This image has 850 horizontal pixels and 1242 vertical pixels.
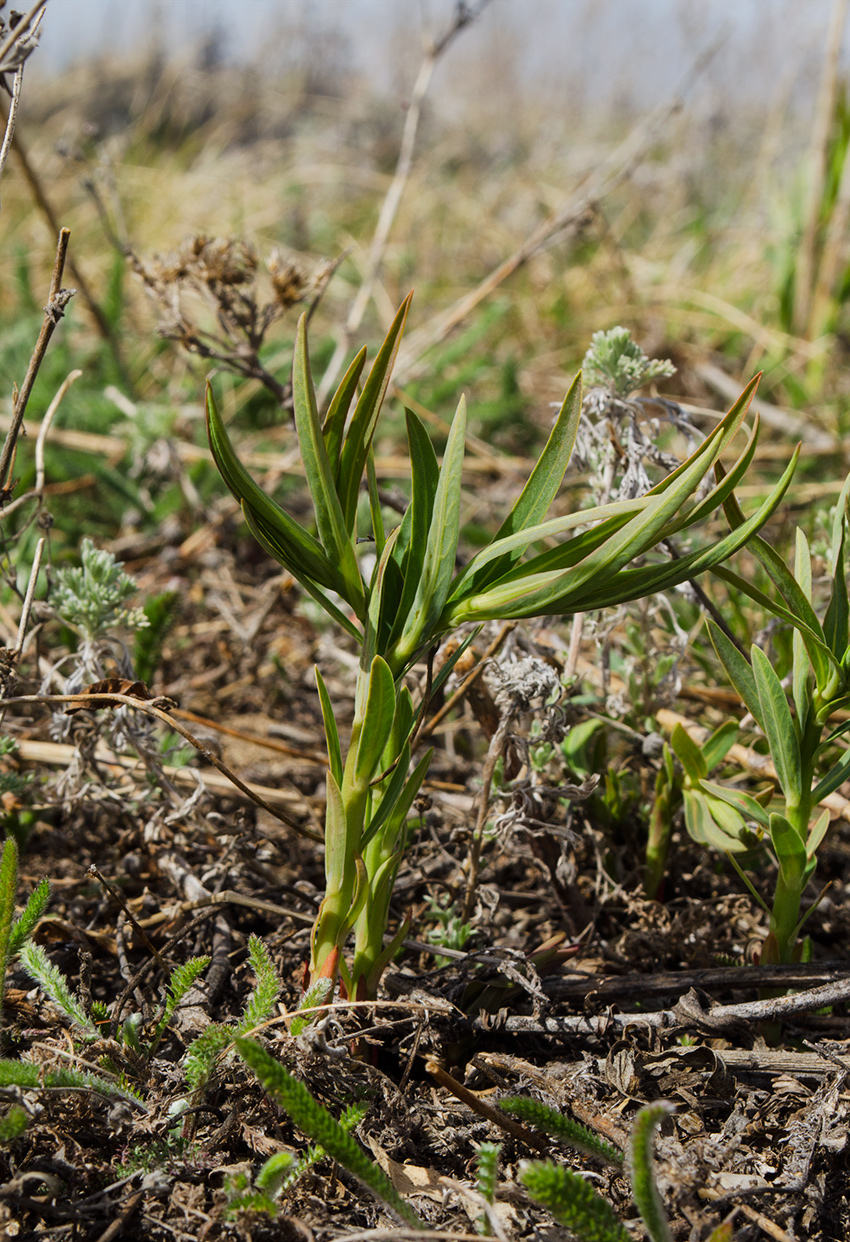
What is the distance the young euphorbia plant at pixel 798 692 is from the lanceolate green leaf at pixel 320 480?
455 millimetres

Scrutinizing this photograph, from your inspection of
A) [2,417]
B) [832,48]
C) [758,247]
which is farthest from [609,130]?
[2,417]

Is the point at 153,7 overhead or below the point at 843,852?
overhead

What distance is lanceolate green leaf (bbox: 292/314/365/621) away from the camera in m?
0.98

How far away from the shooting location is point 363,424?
1.08 meters

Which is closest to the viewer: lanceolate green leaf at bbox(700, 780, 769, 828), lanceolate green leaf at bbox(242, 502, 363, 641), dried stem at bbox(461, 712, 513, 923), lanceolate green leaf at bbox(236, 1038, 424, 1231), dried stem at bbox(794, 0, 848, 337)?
lanceolate green leaf at bbox(236, 1038, 424, 1231)

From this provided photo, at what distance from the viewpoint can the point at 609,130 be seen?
9.52m

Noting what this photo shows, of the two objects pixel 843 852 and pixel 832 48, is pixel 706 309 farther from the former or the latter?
pixel 843 852

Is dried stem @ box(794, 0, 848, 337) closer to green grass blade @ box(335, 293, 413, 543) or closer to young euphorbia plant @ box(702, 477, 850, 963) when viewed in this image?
young euphorbia plant @ box(702, 477, 850, 963)

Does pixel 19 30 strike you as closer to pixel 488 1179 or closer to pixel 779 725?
pixel 779 725

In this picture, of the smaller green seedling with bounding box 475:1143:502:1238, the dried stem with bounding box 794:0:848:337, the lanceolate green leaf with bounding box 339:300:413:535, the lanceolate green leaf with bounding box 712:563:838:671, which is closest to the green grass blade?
the lanceolate green leaf with bounding box 339:300:413:535

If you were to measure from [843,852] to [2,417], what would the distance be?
2.79 metres

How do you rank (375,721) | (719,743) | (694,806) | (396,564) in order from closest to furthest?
(375,721) → (396,564) → (694,806) → (719,743)

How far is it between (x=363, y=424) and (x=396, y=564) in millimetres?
178

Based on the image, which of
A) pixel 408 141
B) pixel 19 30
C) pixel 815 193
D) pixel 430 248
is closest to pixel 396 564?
pixel 19 30
